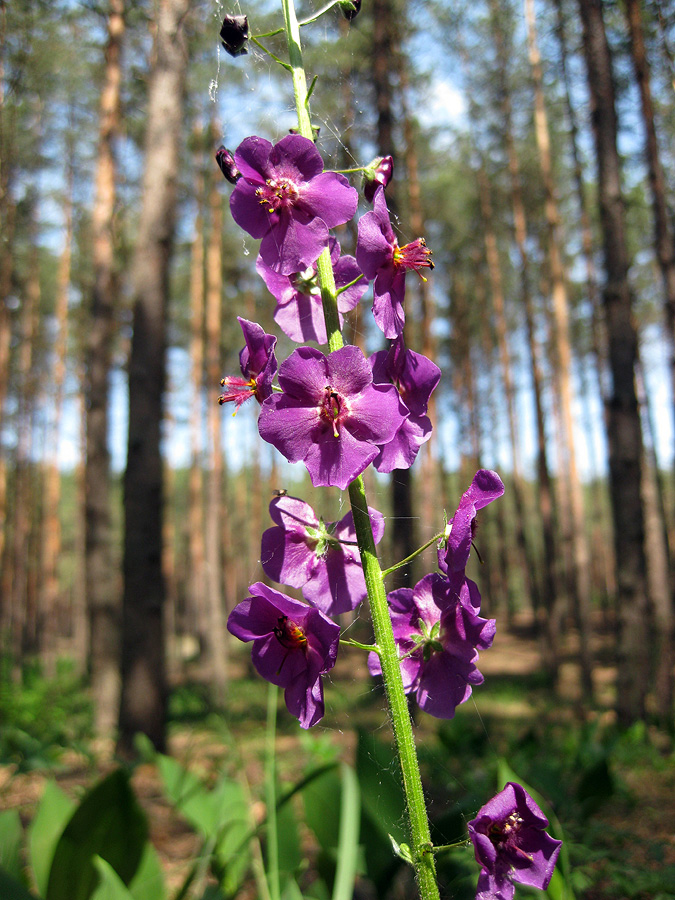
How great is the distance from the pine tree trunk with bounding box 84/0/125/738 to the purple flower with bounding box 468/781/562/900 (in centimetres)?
726

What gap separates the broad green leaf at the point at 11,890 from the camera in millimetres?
1181

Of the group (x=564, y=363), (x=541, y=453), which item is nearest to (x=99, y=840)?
(x=564, y=363)

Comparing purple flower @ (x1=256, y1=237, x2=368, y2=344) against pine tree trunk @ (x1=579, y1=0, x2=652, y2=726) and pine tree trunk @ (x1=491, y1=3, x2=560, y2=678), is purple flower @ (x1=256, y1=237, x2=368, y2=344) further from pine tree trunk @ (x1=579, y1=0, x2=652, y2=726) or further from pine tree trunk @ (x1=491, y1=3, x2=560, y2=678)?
pine tree trunk @ (x1=491, y1=3, x2=560, y2=678)

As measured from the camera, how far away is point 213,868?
2.15 m

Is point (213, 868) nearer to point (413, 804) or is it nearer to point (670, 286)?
point (413, 804)

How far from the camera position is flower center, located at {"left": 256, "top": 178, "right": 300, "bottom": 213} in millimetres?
1151

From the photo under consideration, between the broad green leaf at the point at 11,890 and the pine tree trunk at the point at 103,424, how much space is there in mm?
6631

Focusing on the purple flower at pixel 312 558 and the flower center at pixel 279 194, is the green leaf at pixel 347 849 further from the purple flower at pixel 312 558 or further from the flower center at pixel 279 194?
the flower center at pixel 279 194

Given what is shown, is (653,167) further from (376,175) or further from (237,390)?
(237,390)

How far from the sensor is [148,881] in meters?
1.71

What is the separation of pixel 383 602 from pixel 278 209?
2.49ft

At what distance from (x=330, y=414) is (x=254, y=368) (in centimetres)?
22

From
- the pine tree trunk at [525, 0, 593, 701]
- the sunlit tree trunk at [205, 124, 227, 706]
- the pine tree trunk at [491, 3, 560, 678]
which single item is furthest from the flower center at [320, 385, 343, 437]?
the pine tree trunk at [491, 3, 560, 678]

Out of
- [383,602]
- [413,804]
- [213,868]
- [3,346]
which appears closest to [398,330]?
[383,602]
